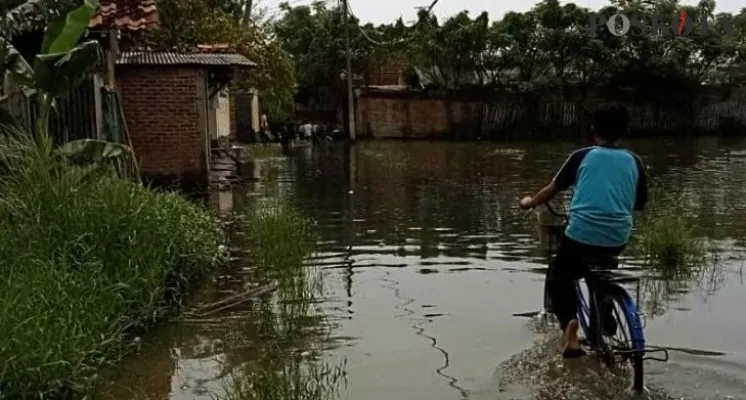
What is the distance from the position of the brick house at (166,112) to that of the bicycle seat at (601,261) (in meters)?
10.9

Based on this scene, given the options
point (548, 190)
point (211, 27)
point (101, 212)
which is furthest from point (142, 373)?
point (211, 27)

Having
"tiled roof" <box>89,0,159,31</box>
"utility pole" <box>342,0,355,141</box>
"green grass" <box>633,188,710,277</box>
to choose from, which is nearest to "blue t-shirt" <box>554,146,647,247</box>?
"green grass" <box>633,188,710,277</box>

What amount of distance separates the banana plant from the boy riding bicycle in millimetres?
4884

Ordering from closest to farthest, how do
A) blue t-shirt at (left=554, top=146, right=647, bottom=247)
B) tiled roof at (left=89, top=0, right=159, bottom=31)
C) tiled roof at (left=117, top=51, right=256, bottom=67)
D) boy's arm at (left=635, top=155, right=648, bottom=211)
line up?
blue t-shirt at (left=554, top=146, right=647, bottom=247), boy's arm at (left=635, top=155, right=648, bottom=211), tiled roof at (left=89, top=0, right=159, bottom=31), tiled roof at (left=117, top=51, right=256, bottom=67)

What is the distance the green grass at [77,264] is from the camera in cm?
491

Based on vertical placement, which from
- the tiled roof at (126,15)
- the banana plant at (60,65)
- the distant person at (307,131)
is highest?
the tiled roof at (126,15)

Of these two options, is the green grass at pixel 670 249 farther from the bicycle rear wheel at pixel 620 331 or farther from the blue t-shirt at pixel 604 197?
the blue t-shirt at pixel 604 197

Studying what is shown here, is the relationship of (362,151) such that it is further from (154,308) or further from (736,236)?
(154,308)

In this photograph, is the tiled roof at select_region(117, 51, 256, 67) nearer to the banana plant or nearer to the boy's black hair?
the banana plant

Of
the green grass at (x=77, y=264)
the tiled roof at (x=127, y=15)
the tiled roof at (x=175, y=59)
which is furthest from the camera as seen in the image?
the tiled roof at (x=175, y=59)

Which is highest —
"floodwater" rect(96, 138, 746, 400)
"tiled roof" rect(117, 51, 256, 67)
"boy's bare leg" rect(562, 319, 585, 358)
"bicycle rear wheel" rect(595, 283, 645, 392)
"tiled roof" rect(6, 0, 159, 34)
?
"tiled roof" rect(6, 0, 159, 34)

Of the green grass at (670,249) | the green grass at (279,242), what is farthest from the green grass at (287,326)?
the green grass at (670,249)

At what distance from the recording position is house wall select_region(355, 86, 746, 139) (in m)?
37.4

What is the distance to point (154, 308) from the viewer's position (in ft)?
22.3
